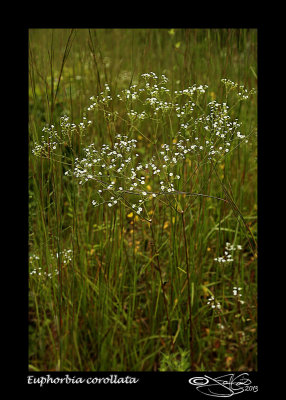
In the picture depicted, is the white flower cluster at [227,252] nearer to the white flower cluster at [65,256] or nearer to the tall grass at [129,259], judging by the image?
the tall grass at [129,259]

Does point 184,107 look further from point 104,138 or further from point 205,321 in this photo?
point 205,321

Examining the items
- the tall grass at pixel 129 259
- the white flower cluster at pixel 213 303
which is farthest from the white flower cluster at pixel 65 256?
the white flower cluster at pixel 213 303

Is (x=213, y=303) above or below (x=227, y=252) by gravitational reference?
below

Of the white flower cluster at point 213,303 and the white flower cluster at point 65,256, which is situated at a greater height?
the white flower cluster at point 65,256

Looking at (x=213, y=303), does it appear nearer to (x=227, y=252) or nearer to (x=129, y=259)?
(x=227, y=252)

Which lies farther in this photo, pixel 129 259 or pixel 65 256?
pixel 129 259

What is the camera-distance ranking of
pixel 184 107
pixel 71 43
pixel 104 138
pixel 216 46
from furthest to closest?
pixel 216 46, pixel 104 138, pixel 71 43, pixel 184 107

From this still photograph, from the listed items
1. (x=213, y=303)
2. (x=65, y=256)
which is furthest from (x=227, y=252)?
(x=65, y=256)

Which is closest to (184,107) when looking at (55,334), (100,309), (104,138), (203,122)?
(203,122)

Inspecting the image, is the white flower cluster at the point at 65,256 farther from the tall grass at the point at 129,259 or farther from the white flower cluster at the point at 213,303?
the white flower cluster at the point at 213,303
